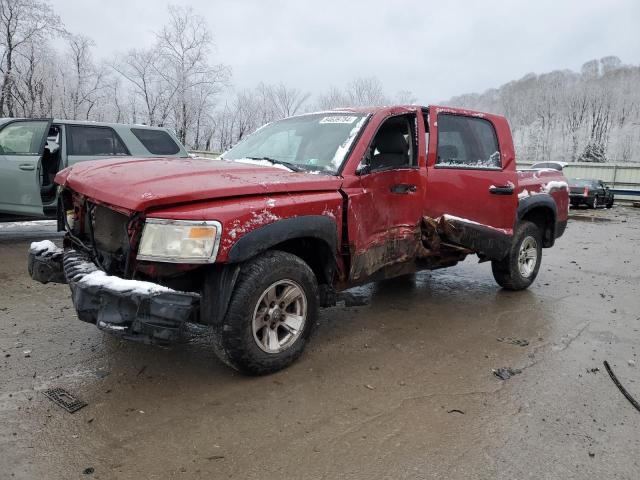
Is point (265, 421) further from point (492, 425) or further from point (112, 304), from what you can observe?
point (492, 425)

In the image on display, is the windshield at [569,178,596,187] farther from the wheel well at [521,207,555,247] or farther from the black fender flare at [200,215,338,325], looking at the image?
the black fender flare at [200,215,338,325]

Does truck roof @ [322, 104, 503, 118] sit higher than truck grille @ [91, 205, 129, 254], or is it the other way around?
truck roof @ [322, 104, 503, 118]

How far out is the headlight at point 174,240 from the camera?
8.76 ft

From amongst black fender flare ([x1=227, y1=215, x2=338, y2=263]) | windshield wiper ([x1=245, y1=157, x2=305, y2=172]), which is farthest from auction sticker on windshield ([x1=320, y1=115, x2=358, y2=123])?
black fender flare ([x1=227, y1=215, x2=338, y2=263])

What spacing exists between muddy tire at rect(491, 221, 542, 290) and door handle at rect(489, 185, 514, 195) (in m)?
0.73

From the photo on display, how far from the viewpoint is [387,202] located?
12.7ft

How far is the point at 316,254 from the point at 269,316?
Answer: 62 centimetres

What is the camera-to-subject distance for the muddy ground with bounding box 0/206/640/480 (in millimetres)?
2330

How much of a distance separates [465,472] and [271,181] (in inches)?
78.3

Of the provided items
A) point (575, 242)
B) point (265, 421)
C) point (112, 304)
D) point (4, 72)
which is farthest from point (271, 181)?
point (4, 72)

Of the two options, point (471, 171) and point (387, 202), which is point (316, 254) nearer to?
point (387, 202)

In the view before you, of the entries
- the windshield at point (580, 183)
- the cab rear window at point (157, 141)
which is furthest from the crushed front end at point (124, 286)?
the windshield at point (580, 183)

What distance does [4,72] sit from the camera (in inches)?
1051

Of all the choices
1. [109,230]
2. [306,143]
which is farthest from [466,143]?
[109,230]
